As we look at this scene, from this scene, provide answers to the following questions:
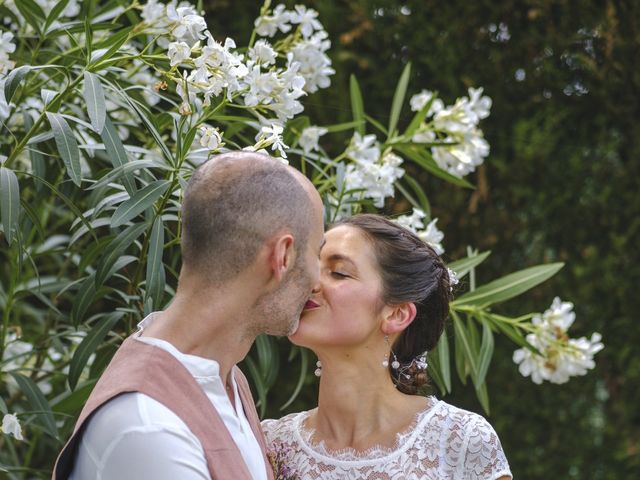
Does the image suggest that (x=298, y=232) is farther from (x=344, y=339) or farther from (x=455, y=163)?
(x=455, y=163)

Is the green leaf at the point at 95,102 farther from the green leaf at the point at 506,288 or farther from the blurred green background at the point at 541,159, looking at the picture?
the blurred green background at the point at 541,159

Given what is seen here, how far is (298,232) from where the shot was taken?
1651 mm

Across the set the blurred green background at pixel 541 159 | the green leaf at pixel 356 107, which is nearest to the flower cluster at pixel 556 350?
the green leaf at pixel 356 107

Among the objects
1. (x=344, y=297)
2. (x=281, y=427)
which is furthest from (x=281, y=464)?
(x=344, y=297)

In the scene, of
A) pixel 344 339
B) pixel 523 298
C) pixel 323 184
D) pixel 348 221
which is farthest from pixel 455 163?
pixel 523 298

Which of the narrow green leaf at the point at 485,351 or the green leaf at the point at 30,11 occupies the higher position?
the green leaf at the point at 30,11

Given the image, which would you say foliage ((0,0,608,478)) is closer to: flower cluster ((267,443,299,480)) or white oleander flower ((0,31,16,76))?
white oleander flower ((0,31,16,76))

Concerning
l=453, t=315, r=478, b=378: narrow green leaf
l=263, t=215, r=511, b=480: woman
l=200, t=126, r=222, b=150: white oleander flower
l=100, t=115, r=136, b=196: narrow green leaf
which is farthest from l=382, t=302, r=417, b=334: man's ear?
l=100, t=115, r=136, b=196: narrow green leaf

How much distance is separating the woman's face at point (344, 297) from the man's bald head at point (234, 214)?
1.87 feet

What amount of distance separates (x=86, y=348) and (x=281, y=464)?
1.65ft

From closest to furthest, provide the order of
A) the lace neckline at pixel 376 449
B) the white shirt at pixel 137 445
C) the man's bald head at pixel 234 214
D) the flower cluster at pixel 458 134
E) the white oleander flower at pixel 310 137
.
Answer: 1. the white shirt at pixel 137 445
2. the man's bald head at pixel 234 214
3. the lace neckline at pixel 376 449
4. the white oleander flower at pixel 310 137
5. the flower cluster at pixel 458 134

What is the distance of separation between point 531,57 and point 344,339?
194 cm

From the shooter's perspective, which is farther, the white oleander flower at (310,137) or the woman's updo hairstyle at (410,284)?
the white oleander flower at (310,137)

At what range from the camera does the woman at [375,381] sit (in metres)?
2.24
